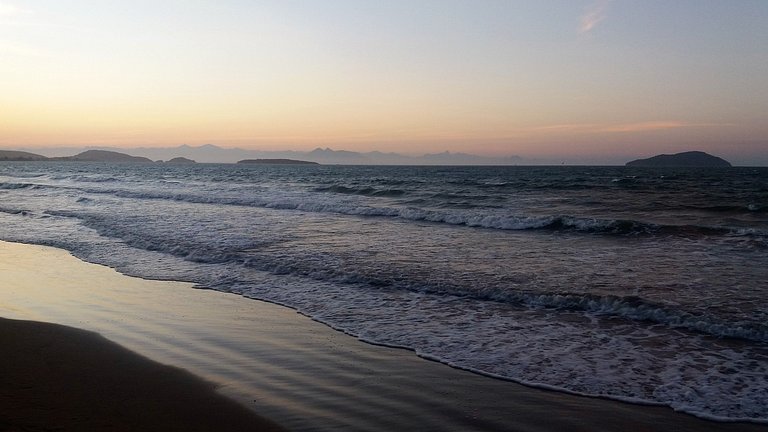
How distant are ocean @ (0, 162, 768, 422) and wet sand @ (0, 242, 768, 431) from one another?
35cm

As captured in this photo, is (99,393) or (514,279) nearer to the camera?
(99,393)

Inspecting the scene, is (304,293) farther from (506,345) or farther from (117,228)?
(117,228)

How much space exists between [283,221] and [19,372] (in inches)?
591

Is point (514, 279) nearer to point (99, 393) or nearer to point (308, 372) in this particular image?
point (308, 372)

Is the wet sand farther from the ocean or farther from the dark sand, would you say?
the ocean

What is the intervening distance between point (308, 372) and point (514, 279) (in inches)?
219

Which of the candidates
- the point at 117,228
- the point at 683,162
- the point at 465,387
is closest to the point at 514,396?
the point at 465,387

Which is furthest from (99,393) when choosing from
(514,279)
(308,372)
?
(514,279)

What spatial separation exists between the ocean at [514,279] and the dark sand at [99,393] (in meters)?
2.43

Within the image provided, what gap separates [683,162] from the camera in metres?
166

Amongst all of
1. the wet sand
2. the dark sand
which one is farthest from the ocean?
the dark sand

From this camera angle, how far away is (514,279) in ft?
32.8

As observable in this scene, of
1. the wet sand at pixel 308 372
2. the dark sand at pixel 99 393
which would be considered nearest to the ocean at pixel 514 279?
the wet sand at pixel 308 372

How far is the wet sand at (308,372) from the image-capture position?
4453 millimetres
